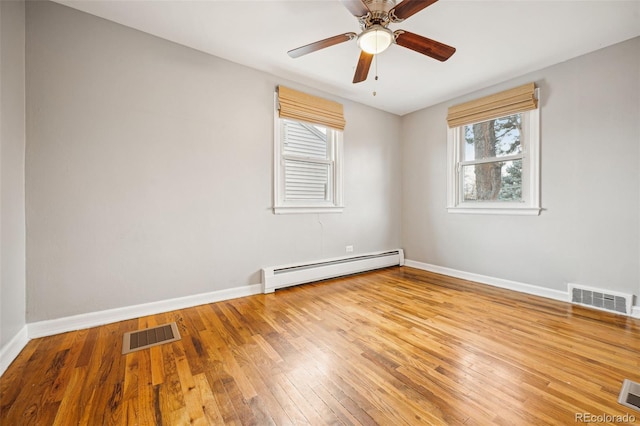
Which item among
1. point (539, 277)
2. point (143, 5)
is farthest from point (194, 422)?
point (539, 277)

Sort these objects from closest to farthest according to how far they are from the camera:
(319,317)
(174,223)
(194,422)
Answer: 1. (194,422)
2. (319,317)
3. (174,223)

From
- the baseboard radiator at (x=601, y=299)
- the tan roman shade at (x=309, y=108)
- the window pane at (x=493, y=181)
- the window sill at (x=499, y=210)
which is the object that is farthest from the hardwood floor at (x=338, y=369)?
the tan roman shade at (x=309, y=108)

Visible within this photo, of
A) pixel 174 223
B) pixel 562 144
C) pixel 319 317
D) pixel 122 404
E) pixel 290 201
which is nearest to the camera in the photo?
pixel 122 404

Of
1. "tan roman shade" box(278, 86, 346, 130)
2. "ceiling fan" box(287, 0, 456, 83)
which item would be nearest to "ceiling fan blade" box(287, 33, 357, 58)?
"ceiling fan" box(287, 0, 456, 83)

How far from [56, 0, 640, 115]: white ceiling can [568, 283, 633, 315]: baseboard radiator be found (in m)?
2.47

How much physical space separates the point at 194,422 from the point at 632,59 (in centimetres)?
452

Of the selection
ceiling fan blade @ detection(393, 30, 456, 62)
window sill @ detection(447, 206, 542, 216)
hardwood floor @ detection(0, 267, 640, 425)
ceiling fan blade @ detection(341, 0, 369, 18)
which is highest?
ceiling fan blade @ detection(341, 0, 369, 18)

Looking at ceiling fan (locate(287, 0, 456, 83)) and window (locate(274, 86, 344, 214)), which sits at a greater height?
A: ceiling fan (locate(287, 0, 456, 83))

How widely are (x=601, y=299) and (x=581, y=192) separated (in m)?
1.10

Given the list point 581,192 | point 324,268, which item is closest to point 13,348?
point 324,268

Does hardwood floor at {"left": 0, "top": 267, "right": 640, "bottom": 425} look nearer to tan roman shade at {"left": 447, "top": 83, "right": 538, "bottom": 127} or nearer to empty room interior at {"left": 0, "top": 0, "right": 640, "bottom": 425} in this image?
empty room interior at {"left": 0, "top": 0, "right": 640, "bottom": 425}

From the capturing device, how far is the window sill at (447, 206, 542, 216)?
307 cm

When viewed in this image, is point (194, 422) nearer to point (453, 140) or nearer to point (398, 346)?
point (398, 346)

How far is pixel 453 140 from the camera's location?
153 inches
